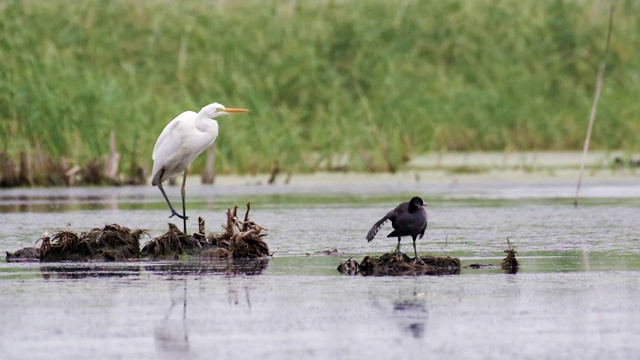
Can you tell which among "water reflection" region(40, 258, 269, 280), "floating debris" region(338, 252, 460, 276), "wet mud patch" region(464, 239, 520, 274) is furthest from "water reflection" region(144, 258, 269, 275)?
"wet mud patch" region(464, 239, 520, 274)

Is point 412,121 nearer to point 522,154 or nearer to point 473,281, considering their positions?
point 522,154

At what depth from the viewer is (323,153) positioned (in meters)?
21.2

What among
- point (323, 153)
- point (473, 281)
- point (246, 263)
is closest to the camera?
point (473, 281)

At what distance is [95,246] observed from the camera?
11.0m

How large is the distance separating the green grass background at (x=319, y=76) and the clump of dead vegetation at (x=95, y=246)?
8.46 meters

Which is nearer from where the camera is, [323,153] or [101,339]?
[101,339]

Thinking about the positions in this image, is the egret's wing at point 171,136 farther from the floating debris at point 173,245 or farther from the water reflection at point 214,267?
the water reflection at point 214,267

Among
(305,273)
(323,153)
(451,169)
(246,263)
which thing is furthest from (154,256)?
(451,169)

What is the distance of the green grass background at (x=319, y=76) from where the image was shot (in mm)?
20344

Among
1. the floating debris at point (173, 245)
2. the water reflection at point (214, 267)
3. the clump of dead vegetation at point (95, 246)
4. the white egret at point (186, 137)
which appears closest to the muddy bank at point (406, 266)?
the water reflection at point (214, 267)


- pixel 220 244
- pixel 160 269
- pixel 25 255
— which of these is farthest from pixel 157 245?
pixel 25 255

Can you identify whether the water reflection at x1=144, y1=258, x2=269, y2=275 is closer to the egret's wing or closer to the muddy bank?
the muddy bank

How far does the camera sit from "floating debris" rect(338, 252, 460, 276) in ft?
32.1

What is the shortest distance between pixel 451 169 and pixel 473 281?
1301 centimetres
